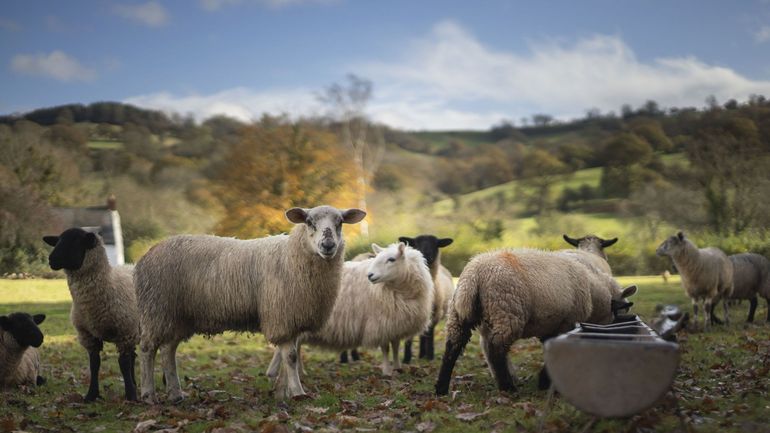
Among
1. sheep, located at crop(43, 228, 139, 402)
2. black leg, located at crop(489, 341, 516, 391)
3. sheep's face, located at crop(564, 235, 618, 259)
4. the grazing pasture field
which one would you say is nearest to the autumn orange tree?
the grazing pasture field

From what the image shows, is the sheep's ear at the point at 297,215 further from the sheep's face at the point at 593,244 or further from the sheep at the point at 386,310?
the sheep's face at the point at 593,244

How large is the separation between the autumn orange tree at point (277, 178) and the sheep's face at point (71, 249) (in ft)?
61.6

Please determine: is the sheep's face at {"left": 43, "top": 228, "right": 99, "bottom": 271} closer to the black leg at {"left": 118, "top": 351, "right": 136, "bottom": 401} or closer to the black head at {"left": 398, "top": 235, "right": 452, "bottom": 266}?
the black leg at {"left": 118, "top": 351, "right": 136, "bottom": 401}

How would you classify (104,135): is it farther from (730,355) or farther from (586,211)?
(730,355)

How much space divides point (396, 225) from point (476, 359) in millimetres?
20704

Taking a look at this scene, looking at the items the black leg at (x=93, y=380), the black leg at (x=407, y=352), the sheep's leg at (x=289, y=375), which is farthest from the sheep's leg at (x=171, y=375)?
the black leg at (x=407, y=352)

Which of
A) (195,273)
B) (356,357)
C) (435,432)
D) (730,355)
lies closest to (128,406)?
(195,273)

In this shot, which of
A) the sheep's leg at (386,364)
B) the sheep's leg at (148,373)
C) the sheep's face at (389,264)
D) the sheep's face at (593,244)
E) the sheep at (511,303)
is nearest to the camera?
the sheep at (511,303)

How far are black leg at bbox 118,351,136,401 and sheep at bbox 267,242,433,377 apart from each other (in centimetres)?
275

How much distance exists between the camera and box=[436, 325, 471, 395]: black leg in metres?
7.75

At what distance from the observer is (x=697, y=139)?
1074 inches

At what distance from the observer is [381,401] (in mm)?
7855

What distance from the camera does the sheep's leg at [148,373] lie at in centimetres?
802

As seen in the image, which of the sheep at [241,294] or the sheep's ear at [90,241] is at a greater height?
the sheep's ear at [90,241]
